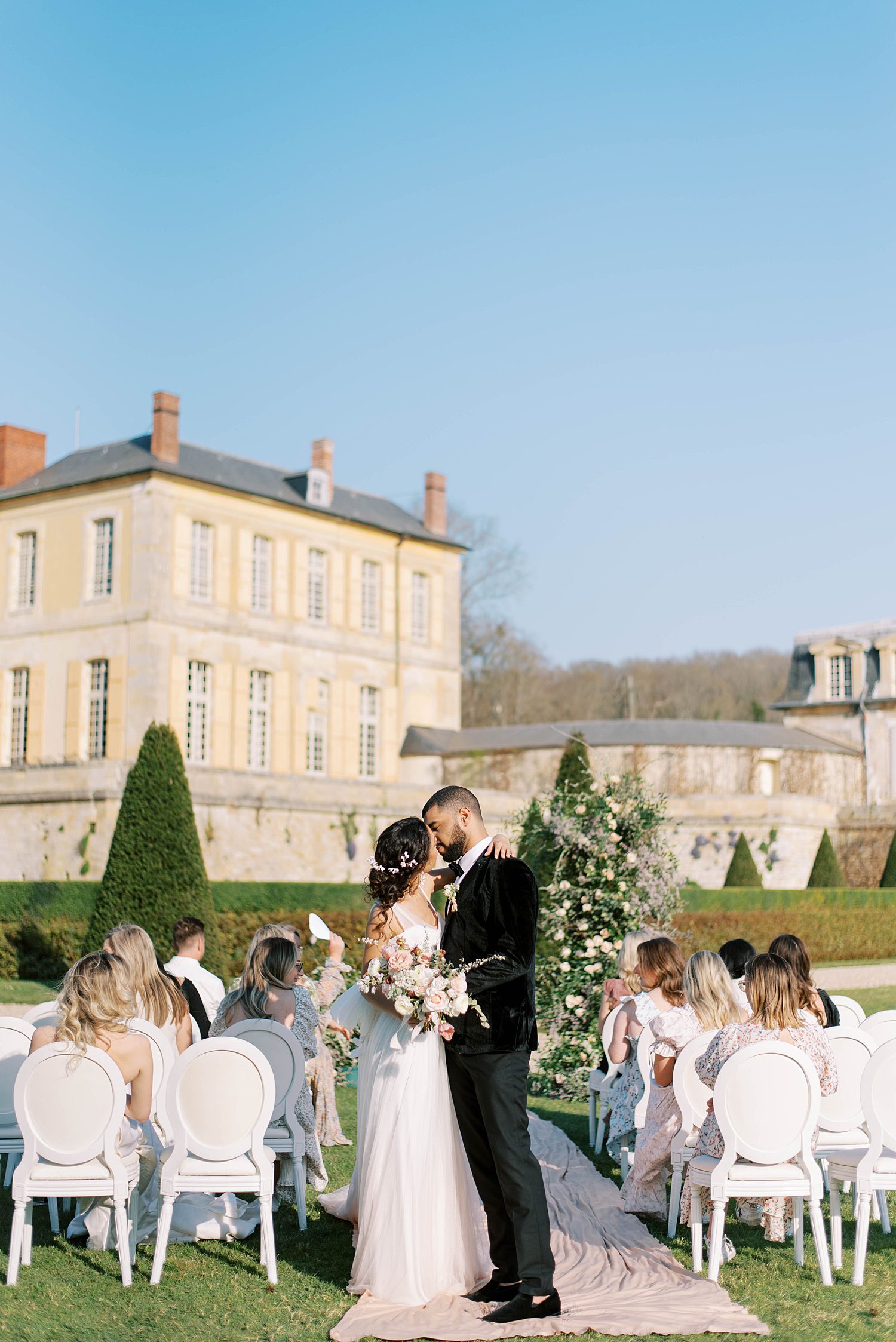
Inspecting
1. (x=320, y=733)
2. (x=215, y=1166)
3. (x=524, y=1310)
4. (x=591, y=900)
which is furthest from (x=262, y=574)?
(x=524, y=1310)

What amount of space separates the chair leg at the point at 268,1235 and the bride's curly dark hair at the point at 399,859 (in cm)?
109

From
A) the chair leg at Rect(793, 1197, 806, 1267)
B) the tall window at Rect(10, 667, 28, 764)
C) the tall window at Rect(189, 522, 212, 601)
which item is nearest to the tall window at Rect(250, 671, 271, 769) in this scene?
the tall window at Rect(189, 522, 212, 601)

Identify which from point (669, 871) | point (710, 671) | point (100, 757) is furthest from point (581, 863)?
point (710, 671)

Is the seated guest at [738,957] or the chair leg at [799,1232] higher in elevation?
the seated guest at [738,957]

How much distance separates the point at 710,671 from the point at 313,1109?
58.4 meters

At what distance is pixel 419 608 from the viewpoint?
33500mm

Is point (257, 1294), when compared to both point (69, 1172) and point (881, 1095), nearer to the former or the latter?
point (69, 1172)

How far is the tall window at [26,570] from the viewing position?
29.7 meters

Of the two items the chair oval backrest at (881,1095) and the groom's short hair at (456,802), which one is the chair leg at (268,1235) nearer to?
the groom's short hair at (456,802)

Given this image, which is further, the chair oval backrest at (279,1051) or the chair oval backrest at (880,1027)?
the chair oval backrest at (880,1027)

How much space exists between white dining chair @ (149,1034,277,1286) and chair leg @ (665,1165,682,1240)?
150 cm

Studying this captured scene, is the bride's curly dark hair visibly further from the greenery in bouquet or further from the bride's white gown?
the greenery in bouquet

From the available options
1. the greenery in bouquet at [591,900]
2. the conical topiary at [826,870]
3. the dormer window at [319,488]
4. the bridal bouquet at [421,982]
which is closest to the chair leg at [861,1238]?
the bridal bouquet at [421,982]

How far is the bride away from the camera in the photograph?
13.9 ft
